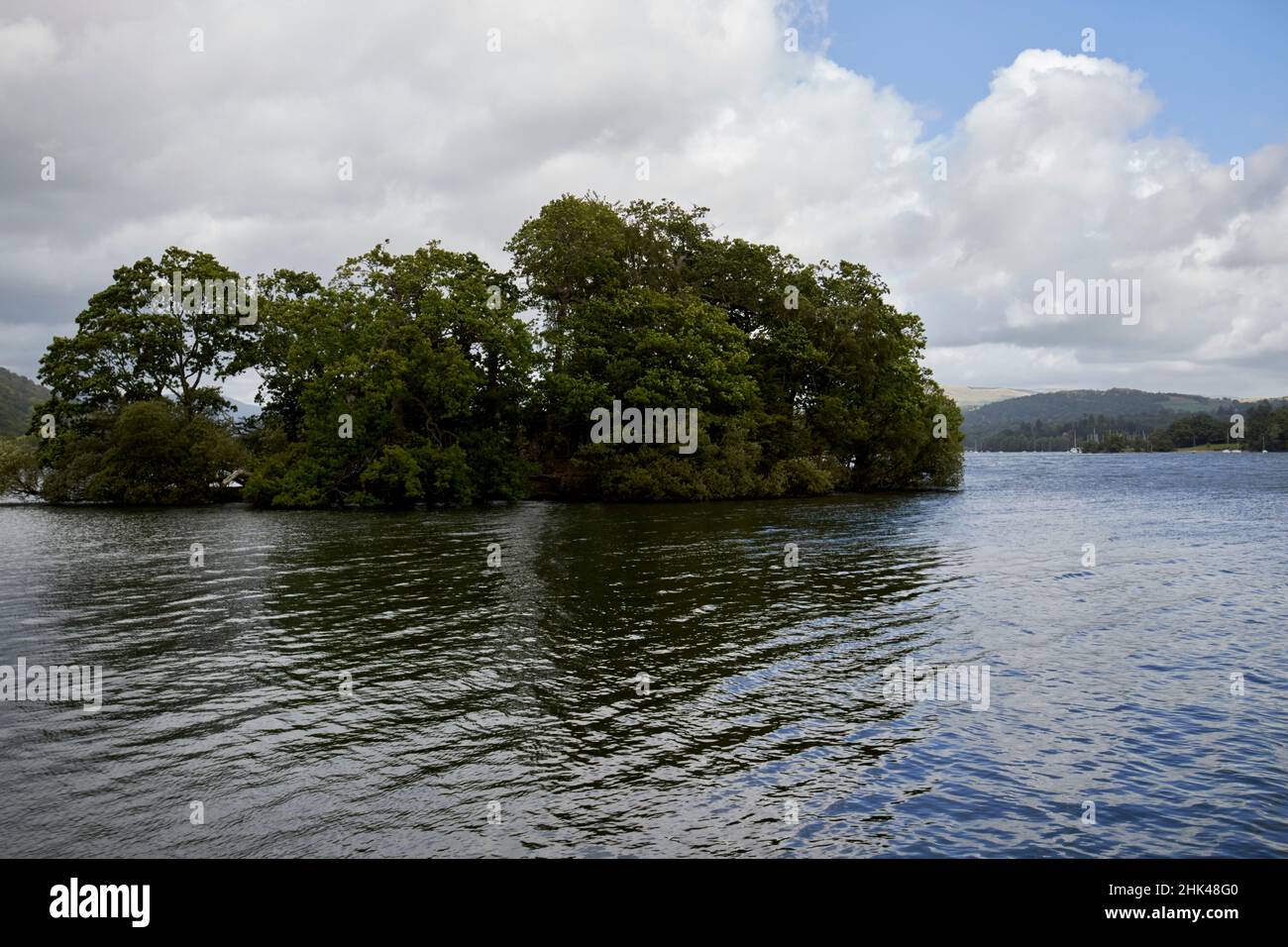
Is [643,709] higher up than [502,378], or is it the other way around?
[502,378]

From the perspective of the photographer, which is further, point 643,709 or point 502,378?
point 502,378

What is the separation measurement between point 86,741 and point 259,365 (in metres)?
77.5

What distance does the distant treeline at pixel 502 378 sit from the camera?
68438 millimetres

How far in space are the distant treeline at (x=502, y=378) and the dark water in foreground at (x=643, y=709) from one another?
34356 mm

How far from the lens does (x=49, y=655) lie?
63.5 feet

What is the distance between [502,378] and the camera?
242 feet

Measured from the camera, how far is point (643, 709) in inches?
613

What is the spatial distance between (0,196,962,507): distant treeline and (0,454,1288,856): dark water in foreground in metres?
34.4

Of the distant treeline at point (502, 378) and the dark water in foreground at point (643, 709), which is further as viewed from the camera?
the distant treeline at point (502, 378)

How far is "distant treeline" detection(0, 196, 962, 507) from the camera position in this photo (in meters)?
68.4

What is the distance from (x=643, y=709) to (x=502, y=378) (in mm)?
60686

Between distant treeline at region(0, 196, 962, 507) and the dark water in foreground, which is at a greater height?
distant treeline at region(0, 196, 962, 507)
